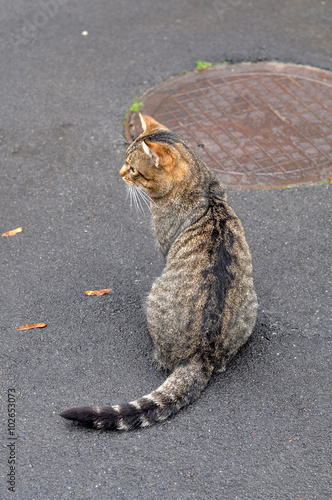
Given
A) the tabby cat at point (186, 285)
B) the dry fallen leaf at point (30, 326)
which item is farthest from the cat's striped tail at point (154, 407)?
the dry fallen leaf at point (30, 326)

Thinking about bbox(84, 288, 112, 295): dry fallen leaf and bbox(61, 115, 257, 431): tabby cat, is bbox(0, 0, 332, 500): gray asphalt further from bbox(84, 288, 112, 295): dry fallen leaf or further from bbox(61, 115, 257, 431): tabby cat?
bbox(61, 115, 257, 431): tabby cat

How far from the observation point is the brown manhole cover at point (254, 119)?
565cm

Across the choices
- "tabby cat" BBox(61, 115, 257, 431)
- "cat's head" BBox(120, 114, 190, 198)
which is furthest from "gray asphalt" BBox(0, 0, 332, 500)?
"cat's head" BBox(120, 114, 190, 198)

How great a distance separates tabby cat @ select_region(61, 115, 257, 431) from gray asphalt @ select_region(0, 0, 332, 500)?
0.22 m

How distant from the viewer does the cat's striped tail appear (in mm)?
3494

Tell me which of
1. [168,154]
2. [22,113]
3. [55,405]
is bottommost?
[55,405]

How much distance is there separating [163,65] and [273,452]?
5.01 metres

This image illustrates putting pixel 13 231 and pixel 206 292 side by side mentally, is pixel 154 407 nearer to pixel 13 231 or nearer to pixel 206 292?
pixel 206 292

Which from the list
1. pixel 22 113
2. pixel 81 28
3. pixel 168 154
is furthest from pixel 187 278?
pixel 81 28

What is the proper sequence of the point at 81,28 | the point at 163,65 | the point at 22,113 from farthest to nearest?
the point at 81,28, the point at 163,65, the point at 22,113

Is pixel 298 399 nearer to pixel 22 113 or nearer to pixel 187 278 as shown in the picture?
pixel 187 278

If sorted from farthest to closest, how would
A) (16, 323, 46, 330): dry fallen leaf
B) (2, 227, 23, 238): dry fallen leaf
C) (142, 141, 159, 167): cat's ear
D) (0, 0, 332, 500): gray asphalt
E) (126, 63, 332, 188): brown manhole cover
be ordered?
(126, 63, 332, 188): brown manhole cover < (2, 227, 23, 238): dry fallen leaf < (16, 323, 46, 330): dry fallen leaf < (142, 141, 159, 167): cat's ear < (0, 0, 332, 500): gray asphalt

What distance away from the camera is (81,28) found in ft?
25.6

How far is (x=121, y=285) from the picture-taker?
4.71 meters
